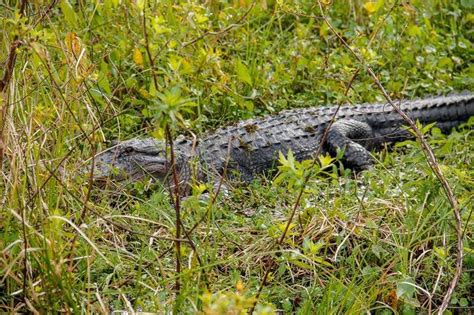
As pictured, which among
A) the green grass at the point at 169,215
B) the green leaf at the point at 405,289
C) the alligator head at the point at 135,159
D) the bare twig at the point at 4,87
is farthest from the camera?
the alligator head at the point at 135,159

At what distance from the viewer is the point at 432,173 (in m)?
4.26

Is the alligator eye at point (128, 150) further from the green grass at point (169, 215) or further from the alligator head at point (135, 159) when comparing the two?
the green grass at point (169, 215)

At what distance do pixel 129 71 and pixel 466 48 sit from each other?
2.83m

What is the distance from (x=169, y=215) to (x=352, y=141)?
6.70 feet

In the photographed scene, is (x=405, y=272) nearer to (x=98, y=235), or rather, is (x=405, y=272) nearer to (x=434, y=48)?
(x=98, y=235)

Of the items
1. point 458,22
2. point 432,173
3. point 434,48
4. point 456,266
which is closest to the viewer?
point 456,266

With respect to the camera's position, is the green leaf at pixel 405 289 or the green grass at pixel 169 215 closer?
the green grass at pixel 169 215

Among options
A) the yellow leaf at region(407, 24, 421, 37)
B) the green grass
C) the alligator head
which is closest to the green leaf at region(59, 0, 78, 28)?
the green grass

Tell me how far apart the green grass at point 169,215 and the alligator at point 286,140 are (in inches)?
6.8

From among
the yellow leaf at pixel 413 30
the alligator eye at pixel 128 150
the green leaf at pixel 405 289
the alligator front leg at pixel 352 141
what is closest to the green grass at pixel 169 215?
the green leaf at pixel 405 289

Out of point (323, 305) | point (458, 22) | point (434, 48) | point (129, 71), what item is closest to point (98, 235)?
point (323, 305)

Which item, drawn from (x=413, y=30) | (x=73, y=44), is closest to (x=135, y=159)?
(x=73, y=44)

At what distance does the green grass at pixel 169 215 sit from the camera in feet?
11.4

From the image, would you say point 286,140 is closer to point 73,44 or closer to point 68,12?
point 68,12
